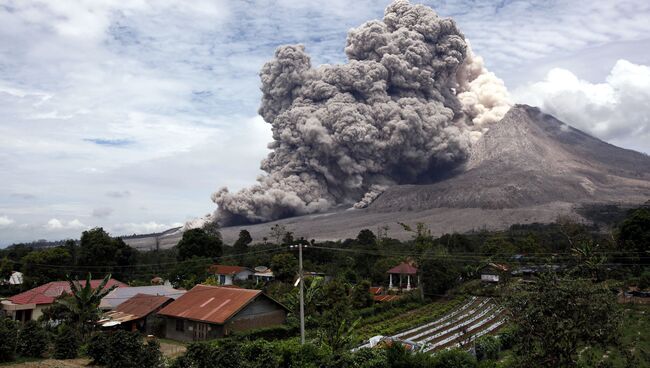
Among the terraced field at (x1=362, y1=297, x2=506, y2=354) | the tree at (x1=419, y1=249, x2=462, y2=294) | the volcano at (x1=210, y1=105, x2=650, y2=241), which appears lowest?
the terraced field at (x1=362, y1=297, x2=506, y2=354)

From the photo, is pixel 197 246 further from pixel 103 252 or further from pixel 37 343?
pixel 37 343

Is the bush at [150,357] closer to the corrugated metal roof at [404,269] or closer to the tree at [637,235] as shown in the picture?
the corrugated metal roof at [404,269]

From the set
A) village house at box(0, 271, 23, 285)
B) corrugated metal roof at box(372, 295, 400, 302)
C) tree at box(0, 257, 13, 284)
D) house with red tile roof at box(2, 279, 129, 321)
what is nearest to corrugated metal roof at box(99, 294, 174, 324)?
house with red tile roof at box(2, 279, 129, 321)

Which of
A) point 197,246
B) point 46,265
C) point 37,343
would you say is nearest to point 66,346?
point 37,343

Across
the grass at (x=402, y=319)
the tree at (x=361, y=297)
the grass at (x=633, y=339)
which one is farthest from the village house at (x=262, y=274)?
the grass at (x=633, y=339)

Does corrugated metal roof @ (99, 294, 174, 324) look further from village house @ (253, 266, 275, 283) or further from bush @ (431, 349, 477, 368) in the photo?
village house @ (253, 266, 275, 283)

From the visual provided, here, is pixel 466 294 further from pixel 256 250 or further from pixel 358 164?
pixel 358 164
